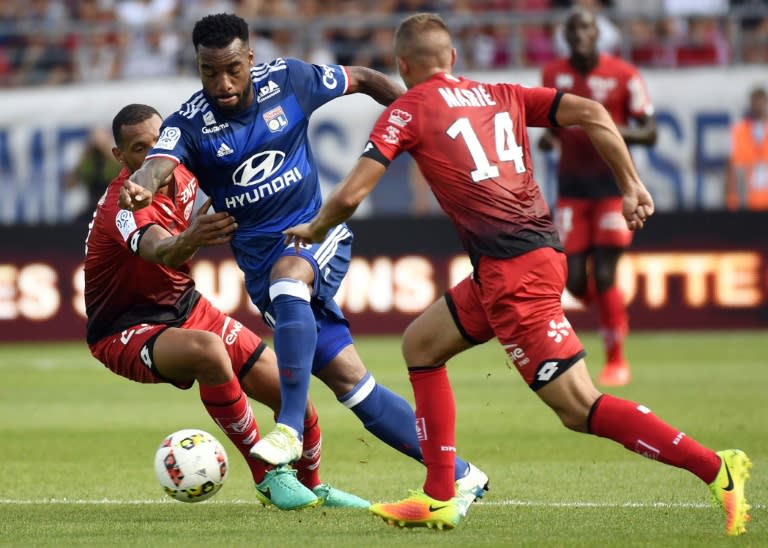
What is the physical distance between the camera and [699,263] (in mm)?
16516

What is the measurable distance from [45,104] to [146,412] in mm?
8663

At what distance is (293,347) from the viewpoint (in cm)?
651

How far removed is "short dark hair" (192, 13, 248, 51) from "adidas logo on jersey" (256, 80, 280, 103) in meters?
0.32

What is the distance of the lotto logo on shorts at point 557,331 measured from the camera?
589 cm

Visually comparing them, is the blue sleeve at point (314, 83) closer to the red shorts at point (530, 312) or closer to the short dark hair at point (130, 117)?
the short dark hair at point (130, 117)

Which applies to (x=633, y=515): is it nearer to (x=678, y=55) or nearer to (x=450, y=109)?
(x=450, y=109)

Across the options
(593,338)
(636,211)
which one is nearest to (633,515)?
(636,211)

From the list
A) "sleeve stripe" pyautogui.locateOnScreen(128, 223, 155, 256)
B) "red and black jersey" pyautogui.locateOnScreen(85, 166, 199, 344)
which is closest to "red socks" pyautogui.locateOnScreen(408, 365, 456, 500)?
"sleeve stripe" pyautogui.locateOnScreen(128, 223, 155, 256)

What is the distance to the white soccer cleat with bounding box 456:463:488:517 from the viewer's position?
6512mm

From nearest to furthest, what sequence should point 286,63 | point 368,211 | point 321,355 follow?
point 321,355
point 286,63
point 368,211

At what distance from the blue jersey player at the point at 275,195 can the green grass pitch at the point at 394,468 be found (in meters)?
0.64

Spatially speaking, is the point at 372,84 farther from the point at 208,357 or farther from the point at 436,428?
the point at 436,428

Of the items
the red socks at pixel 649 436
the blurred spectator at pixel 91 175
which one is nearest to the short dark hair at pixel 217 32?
the red socks at pixel 649 436

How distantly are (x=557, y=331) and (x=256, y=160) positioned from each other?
6.19 feet
